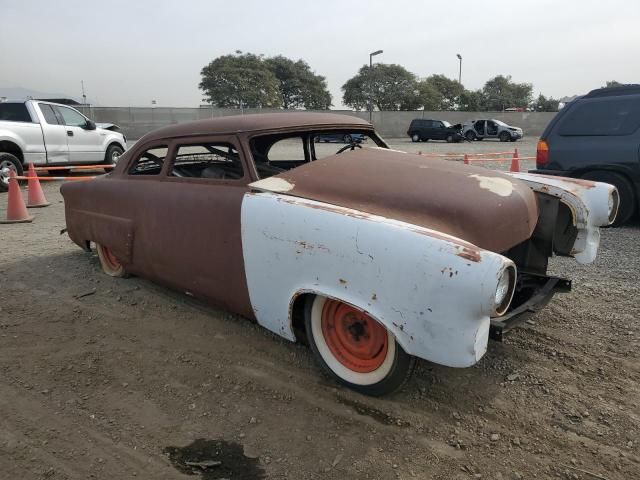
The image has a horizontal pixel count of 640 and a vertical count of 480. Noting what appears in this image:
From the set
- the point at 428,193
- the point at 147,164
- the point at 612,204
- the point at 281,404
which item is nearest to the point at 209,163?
the point at 147,164

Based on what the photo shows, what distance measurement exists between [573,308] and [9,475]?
361 centimetres

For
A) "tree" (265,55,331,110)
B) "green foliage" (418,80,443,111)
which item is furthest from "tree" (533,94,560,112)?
"tree" (265,55,331,110)

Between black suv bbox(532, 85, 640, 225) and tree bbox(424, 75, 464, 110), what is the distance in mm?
64210

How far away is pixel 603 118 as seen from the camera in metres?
6.22

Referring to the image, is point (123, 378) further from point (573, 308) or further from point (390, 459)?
point (573, 308)

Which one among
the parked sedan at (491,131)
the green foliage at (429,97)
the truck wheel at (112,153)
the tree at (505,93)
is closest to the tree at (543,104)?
the tree at (505,93)

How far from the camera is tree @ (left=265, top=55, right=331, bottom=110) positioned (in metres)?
68.9

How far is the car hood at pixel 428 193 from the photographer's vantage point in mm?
2553

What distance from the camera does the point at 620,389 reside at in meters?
2.63

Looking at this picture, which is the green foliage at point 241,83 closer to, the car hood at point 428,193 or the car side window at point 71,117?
the car side window at point 71,117

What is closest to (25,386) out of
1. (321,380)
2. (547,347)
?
(321,380)

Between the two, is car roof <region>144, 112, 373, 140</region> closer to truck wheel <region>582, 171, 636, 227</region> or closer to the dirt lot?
the dirt lot

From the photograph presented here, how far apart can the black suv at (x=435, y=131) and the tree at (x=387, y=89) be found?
2805 centimetres

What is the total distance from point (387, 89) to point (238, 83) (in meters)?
18.4
